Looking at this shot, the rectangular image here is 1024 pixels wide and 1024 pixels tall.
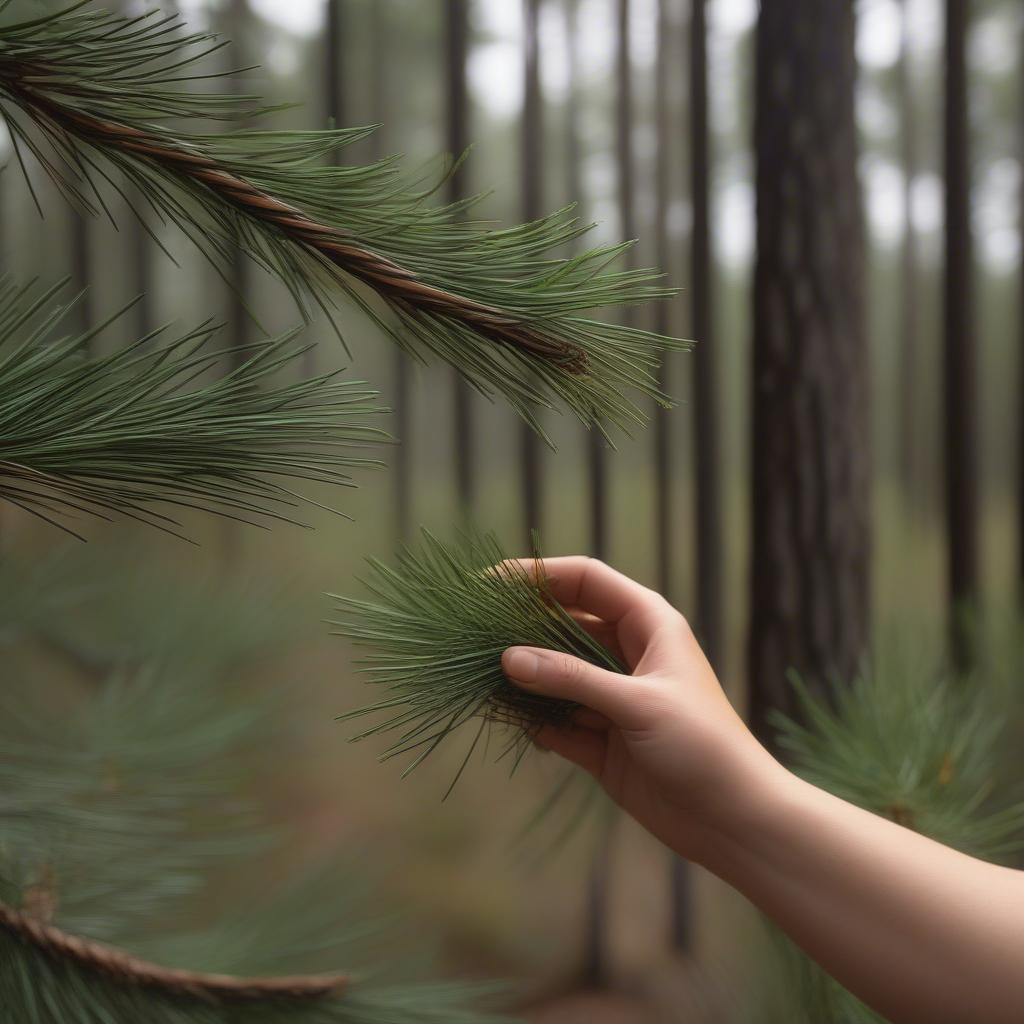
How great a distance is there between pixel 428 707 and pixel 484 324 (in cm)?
16

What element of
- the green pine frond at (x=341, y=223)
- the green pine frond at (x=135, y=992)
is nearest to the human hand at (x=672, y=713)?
the green pine frond at (x=341, y=223)

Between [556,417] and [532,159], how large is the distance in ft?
1.28

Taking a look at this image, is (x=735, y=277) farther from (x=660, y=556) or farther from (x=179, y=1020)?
(x=179, y=1020)

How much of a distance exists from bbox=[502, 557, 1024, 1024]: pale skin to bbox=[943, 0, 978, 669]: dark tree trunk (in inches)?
35.7

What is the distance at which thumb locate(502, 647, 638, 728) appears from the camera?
34cm


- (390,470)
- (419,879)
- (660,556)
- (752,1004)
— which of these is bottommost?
(419,879)

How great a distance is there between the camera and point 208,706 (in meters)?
0.73

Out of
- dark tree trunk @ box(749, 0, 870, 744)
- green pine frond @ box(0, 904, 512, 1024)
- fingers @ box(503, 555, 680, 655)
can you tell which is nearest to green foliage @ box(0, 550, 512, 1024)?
green pine frond @ box(0, 904, 512, 1024)

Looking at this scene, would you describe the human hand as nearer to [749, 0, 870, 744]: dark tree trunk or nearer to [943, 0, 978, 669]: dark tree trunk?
[749, 0, 870, 744]: dark tree trunk

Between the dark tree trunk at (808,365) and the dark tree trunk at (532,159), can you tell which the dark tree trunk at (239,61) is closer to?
the dark tree trunk at (532,159)

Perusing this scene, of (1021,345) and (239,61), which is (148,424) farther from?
(1021,345)

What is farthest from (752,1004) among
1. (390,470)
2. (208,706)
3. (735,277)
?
(735,277)

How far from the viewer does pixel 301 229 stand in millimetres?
312

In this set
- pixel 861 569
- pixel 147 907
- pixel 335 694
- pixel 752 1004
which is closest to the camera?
pixel 147 907
